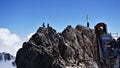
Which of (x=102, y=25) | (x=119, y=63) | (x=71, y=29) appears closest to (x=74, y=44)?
(x=71, y=29)

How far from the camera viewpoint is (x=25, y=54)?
560ft

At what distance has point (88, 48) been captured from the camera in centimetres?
17875

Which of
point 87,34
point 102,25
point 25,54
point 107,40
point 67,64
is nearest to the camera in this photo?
point 107,40

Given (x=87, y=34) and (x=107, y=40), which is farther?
(x=87, y=34)

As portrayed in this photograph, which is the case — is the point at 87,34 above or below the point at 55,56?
above

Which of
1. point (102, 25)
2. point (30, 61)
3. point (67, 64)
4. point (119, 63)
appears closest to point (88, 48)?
point (67, 64)

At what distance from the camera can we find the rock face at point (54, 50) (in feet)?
538

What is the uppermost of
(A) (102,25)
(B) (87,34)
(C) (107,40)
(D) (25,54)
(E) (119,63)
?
(B) (87,34)

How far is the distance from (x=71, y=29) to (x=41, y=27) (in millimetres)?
17353

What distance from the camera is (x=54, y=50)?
16525 centimetres

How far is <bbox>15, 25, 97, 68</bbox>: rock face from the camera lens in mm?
164125

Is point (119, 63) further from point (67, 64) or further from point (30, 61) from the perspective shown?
point (30, 61)

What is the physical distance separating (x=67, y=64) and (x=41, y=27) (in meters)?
28.3

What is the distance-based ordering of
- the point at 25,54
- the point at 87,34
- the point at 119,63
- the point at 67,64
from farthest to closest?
the point at 87,34 < the point at 25,54 < the point at 67,64 < the point at 119,63
